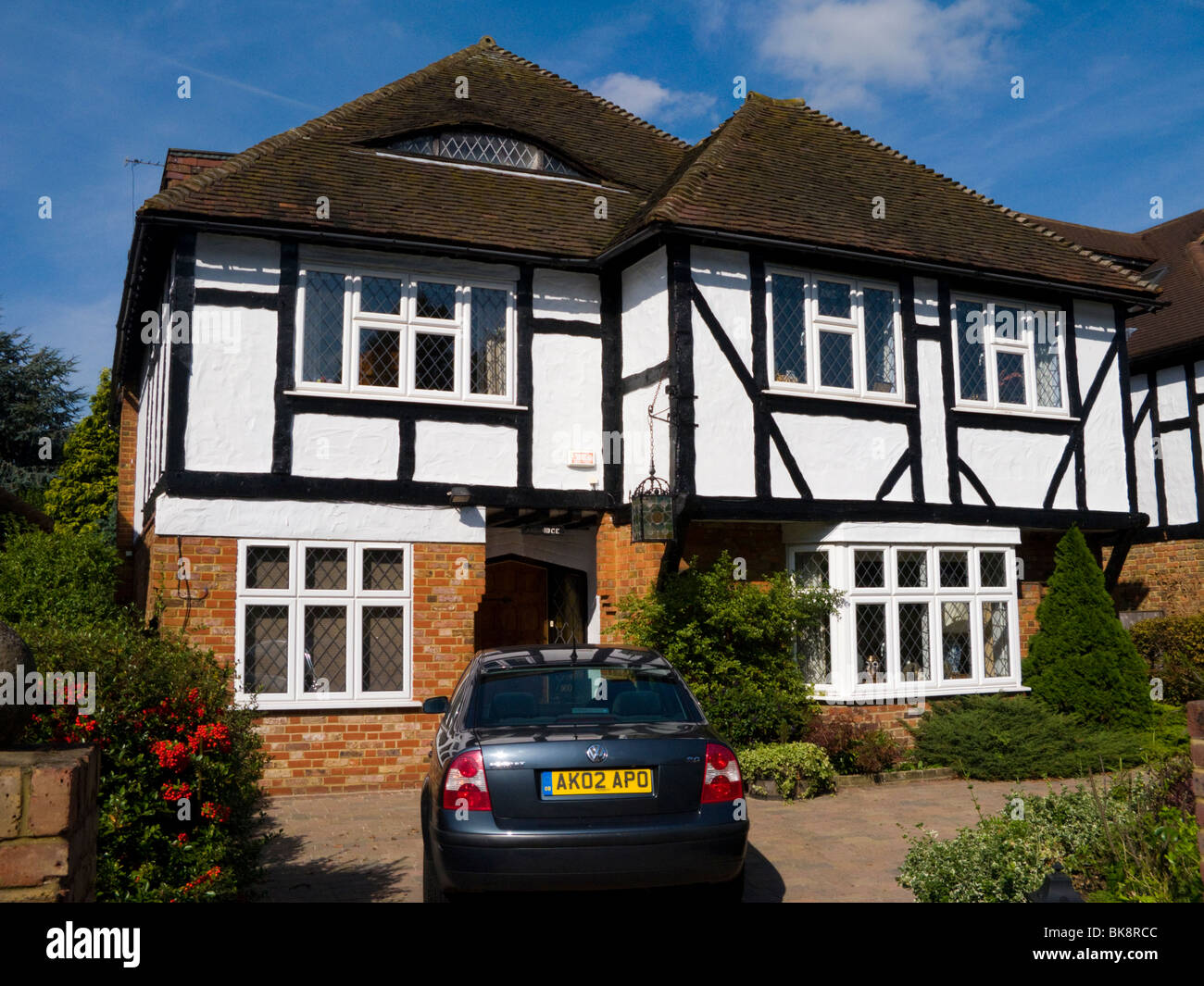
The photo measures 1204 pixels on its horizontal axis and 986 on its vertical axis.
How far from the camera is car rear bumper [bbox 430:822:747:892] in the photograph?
4.62 metres

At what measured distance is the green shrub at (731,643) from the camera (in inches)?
394

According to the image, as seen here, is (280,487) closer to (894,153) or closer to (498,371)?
(498,371)

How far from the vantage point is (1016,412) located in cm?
1239

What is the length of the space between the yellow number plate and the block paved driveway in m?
1.59

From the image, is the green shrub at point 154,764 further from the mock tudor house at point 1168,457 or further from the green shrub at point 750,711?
the mock tudor house at point 1168,457

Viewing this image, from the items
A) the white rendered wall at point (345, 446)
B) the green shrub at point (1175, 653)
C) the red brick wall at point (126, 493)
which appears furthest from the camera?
the red brick wall at point (126, 493)

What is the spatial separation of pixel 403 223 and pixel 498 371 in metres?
1.82

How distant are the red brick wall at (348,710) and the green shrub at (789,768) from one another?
10.2ft

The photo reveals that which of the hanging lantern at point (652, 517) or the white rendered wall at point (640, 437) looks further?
the white rendered wall at point (640, 437)

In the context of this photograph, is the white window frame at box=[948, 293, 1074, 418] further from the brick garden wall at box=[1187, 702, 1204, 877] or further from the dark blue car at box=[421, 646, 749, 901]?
the brick garden wall at box=[1187, 702, 1204, 877]

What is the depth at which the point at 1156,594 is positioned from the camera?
1625 cm

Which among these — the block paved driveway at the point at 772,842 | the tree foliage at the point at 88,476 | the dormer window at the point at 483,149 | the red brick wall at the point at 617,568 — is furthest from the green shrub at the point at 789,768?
the tree foliage at the point at 88,476

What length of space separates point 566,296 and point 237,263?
11.3ft
